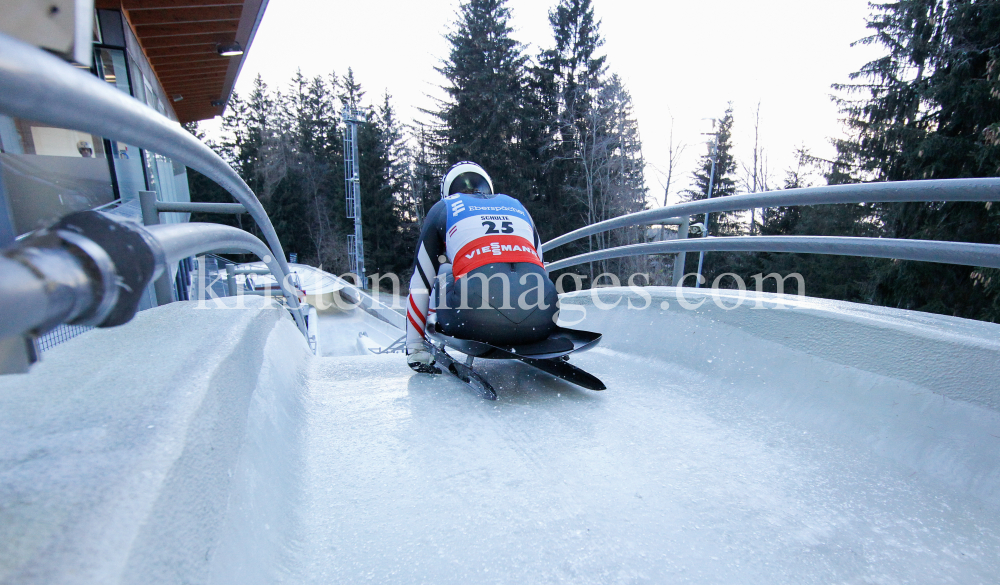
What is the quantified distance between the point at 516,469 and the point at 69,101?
1.34 meters

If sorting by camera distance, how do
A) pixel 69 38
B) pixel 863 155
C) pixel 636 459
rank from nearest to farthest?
pixel 69 38, pixel 636 459, pixel 863 155

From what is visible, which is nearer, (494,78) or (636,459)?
(636,459)

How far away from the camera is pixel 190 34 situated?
838cm

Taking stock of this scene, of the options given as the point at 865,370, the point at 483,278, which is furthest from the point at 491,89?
the point at 865,370

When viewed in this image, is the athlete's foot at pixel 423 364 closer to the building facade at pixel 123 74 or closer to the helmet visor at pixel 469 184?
the helmet visor at pixel 469 184

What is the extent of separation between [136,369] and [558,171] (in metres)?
24.5

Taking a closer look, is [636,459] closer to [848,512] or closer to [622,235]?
[848,512]

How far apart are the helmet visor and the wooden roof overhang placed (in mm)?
6447

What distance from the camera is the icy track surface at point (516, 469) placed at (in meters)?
0.72

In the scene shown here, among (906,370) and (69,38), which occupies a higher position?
(69,38)

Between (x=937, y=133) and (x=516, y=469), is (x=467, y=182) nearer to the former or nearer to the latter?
(x=516, y=469)

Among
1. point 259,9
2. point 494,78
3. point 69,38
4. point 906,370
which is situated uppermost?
point 494,78

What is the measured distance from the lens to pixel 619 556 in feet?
3.67

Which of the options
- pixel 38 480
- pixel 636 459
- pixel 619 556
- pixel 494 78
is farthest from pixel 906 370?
pixel 494 78
